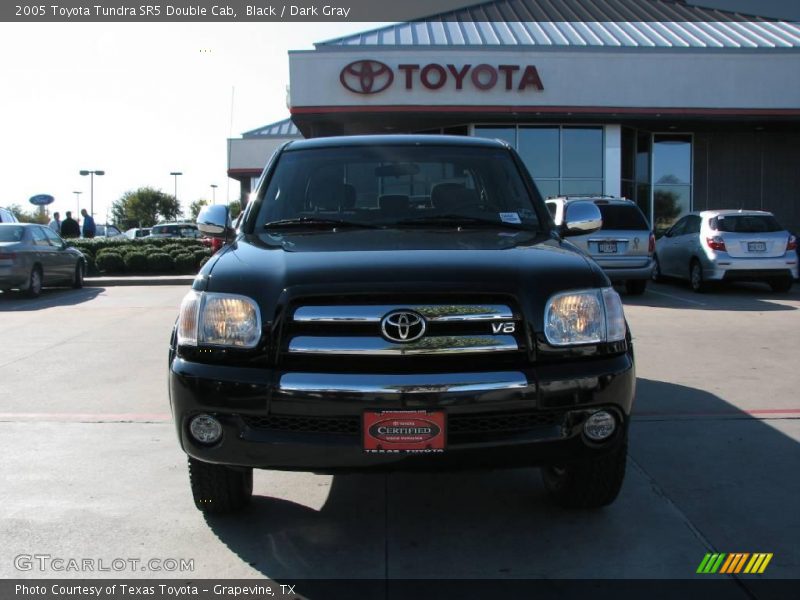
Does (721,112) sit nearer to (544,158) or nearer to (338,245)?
(544,158)

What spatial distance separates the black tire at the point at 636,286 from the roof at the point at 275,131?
2919cm

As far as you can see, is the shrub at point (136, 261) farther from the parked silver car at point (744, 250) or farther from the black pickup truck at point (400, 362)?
the black pickup truck at point (400, 362)

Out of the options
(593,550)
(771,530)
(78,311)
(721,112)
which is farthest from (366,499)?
(721,112)

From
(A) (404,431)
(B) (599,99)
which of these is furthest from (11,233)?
(B) (599,99)

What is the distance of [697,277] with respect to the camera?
14312mm

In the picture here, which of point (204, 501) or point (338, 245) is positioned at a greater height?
point (338, 245)

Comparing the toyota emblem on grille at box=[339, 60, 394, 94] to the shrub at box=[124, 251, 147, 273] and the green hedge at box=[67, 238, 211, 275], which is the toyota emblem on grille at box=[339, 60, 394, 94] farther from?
the shrub at box=[124, 251, 147, 273]

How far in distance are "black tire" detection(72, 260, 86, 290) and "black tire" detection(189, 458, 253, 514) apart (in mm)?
14131

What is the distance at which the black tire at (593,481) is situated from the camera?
142 inches

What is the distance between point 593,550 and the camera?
11.1ft

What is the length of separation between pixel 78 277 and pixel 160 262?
2593mm

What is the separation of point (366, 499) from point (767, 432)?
2.78 meters

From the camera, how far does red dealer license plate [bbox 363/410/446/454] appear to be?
3039mm

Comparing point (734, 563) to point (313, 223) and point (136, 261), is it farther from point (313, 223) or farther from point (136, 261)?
point (136, 261)
